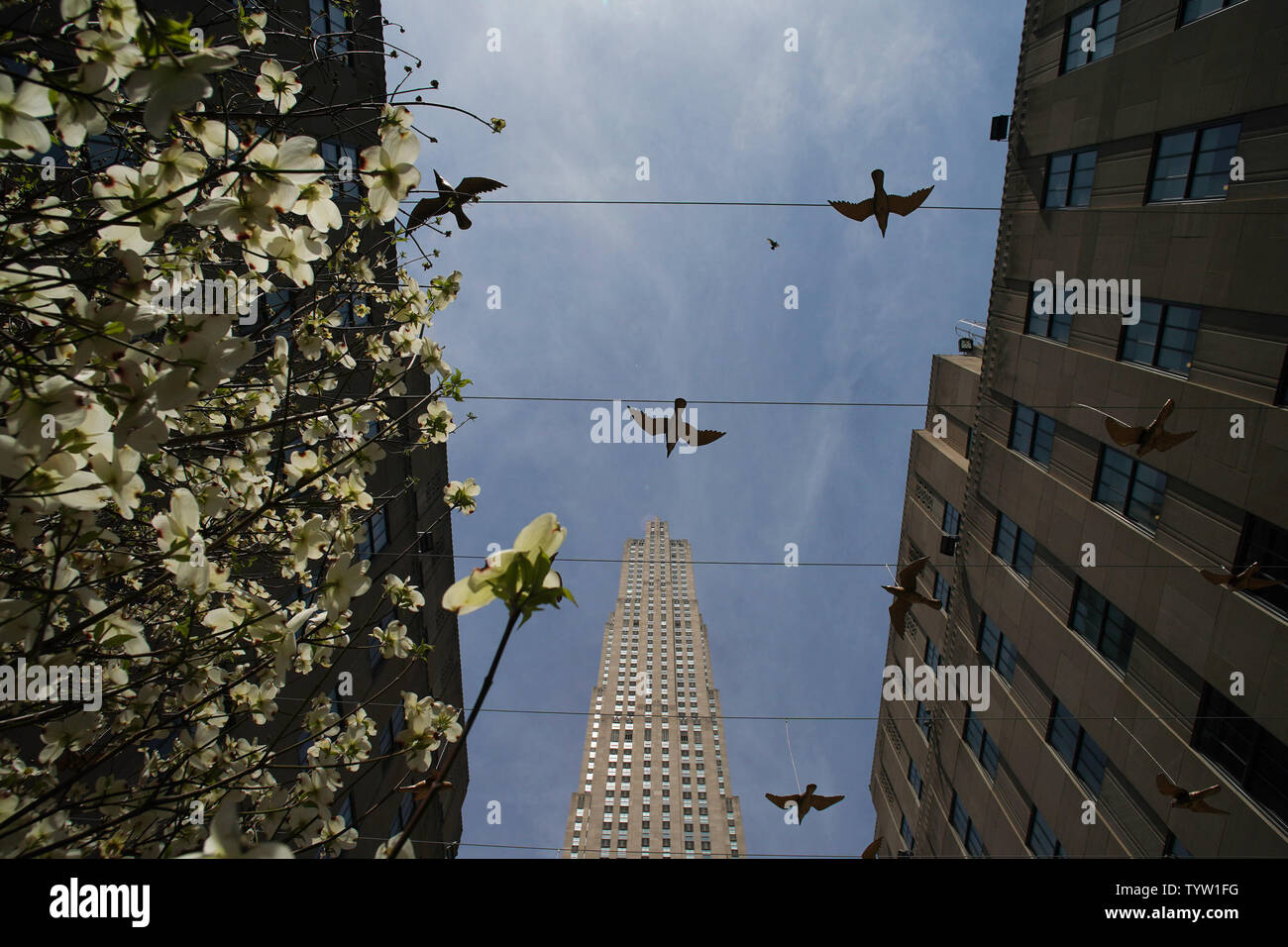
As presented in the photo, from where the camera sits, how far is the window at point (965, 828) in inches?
602

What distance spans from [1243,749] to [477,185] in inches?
491

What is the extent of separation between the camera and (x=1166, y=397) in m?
9.70

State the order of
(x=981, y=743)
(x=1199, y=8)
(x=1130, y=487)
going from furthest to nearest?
1. (x=981, y=743)
2. (x=1130, y=487)
3. (x=1199, y=8)

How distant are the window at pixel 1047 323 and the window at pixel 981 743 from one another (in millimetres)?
10219

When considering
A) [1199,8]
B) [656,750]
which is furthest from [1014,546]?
[656,750]

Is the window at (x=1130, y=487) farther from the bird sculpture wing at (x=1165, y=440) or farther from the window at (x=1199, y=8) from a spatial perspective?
the window at (x=1199, y=8)

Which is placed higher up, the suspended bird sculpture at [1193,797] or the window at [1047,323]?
the window at [1047,323]

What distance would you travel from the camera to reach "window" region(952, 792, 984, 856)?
602 inches

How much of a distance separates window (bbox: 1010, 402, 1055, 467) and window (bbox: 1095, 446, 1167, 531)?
1.70m

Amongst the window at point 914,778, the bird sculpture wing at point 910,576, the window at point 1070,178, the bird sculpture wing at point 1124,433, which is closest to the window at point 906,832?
the window at point 914,778

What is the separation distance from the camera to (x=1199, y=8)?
30.0ft

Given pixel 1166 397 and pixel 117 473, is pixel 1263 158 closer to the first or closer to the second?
pixel 1166 397

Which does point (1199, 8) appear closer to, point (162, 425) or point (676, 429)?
point (676, 429)

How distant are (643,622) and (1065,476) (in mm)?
74109
